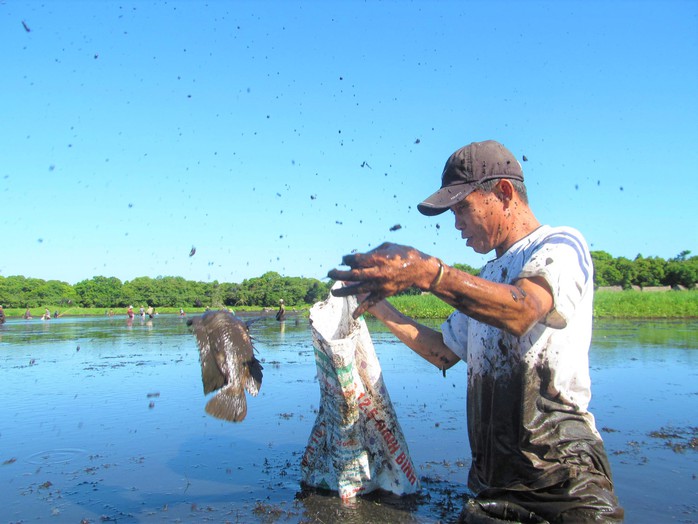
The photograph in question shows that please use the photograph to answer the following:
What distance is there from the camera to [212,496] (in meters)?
4.89

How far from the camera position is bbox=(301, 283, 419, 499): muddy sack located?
13.0ft

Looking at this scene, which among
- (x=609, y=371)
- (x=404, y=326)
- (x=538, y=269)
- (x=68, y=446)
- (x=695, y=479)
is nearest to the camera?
(x=538, y=269)

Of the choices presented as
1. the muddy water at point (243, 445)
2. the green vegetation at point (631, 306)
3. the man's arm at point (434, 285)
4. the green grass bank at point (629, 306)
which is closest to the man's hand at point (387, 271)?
the man's arm at point (434, 285)

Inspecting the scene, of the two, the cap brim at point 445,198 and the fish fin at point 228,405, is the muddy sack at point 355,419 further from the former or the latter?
the cap brim at point 445,198

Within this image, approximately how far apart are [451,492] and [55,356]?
15249 mm

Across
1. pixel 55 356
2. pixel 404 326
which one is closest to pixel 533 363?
pixel 404 326

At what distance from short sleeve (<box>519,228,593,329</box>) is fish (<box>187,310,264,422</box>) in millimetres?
1819

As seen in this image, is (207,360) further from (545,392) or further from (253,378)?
(545,392)

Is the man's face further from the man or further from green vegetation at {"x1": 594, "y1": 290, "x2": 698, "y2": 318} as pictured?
green vegetation at {"x1": 594, "y1": 290, "x2": 698, "y2": 318}

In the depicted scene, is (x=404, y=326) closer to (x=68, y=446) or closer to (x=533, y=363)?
(x=533, y=363)

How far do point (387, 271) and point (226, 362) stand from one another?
1.74 m

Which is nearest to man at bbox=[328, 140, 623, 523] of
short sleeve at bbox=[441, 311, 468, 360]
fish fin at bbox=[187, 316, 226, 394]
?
short sleeve at bbox=[441, 311, 468, 360]

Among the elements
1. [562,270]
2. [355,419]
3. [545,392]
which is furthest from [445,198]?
[355,419]

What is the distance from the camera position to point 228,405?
10.7ft
